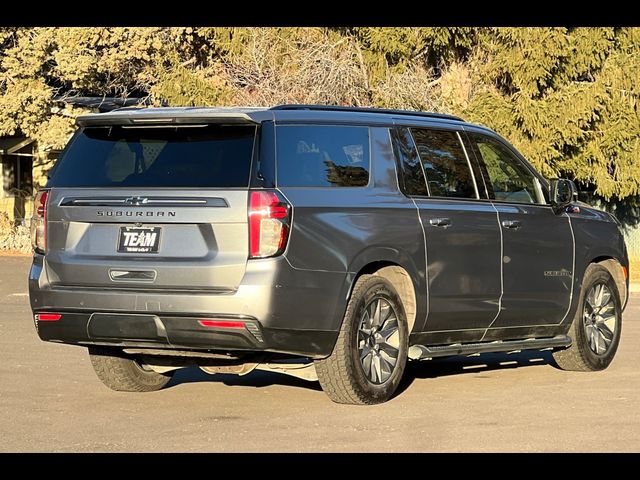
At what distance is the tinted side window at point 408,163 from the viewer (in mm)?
10633

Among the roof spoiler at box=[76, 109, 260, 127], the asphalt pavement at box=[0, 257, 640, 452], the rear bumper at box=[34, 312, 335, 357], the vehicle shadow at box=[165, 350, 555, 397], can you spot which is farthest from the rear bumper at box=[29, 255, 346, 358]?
the vehicle shadow at box=[165, 350, 555, 397]

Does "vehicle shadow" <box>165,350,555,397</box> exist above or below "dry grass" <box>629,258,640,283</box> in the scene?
above

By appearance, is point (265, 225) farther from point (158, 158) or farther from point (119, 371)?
point (119, 371)

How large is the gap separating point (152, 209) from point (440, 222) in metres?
2.30

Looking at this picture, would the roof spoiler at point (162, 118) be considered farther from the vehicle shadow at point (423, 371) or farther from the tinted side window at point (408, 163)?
the vehicle shadow at point (423, 371)

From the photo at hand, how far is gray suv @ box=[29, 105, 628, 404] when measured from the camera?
9.36 metres

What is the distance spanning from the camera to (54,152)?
123 ft

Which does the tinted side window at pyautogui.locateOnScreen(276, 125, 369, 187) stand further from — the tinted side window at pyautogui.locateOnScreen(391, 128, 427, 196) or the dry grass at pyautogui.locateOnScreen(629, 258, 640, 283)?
the dry grass at pyautogui.locateOnScreen(629, 258, 640, 283)

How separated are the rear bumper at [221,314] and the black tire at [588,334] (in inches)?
126

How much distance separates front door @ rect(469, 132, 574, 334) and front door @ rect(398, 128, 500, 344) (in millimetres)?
182

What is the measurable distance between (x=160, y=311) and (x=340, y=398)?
148 centimetres

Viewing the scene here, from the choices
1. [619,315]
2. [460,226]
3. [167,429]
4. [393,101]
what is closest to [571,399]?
[460,226]

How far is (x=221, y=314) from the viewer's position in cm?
927
